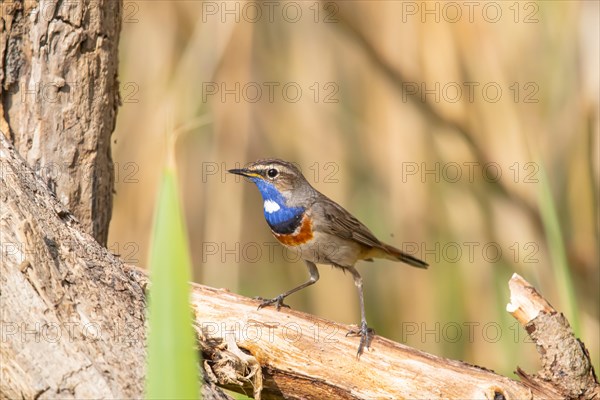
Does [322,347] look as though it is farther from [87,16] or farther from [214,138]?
[214,138]

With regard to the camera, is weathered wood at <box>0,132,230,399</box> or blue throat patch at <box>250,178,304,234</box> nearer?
weathered wood at <box>0,132,230,399</box>

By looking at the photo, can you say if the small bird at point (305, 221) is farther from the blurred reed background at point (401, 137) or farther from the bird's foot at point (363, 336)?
the bird's foot at point (363, 336)

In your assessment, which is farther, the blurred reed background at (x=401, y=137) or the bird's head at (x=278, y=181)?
the blurred reed background at (x=401, y=137)

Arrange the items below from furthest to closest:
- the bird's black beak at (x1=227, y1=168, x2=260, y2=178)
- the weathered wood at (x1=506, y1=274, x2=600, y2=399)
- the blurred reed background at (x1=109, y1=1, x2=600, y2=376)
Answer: the blurred reed background at (x1=109, y1=1, x2=600, y2=376) → the bird's black beak at (x1=227, y1=168, x2=260, y2=178) → the weathered wood at (x1=506, y1=274, x2=600, y2=399)

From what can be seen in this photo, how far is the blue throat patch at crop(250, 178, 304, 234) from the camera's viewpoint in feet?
14.6

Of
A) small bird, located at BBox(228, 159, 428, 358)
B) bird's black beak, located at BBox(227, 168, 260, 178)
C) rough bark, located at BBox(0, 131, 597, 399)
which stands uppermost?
bird's black beak, located at BBox(227, 168, 260, 178)

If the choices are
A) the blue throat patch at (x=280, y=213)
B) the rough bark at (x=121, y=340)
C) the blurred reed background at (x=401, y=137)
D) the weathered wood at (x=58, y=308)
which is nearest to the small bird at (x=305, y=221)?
the blue throat patch at (x=280, y=213)

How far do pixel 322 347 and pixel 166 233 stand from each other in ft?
6.30

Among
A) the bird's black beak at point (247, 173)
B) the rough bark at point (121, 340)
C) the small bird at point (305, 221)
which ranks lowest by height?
the rough bark at point (121, 340)

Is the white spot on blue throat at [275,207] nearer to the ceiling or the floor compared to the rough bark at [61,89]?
nearer to the floor

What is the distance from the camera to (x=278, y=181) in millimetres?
4566

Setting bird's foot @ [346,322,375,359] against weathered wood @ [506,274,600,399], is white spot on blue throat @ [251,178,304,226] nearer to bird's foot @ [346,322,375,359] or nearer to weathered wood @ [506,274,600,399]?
bird's foot @ [346,322,375,359]

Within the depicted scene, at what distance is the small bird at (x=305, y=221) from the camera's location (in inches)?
175

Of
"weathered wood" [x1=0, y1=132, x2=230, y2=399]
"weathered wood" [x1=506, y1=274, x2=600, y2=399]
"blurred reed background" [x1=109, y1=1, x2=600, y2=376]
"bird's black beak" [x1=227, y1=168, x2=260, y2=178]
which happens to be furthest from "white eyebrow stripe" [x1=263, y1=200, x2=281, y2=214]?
"weathered wood" [x1=506, y1=274, x2=600, y2=399]
